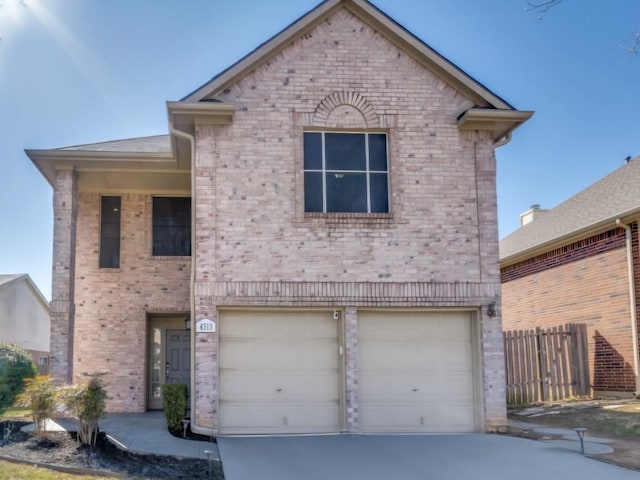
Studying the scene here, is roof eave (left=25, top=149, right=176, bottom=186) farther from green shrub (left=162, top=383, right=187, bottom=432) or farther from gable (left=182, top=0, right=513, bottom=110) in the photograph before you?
green shrub (left=162, top=383, right=187, bottom=432)

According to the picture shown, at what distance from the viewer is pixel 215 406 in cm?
1243

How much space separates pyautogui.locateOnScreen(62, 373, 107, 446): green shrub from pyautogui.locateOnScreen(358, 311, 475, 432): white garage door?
15.4ft

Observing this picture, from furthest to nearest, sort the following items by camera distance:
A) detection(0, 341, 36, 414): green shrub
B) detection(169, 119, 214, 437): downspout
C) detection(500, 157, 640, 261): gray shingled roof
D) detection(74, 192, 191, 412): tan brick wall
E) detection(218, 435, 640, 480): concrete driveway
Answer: detection(500, 157, 640, 261): gray shingled roof → detection(74, 192, 191, 412): tan brick wall → detection(169, 119, 214, 437): downspout → detection(0, 341, 36, 414): green shrub → detection(218, 435, 640, 480): concrete driveway

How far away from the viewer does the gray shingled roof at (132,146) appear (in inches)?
586

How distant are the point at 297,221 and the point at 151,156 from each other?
375 centimetres

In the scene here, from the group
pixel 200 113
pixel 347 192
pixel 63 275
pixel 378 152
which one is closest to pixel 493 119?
pixel 378 152

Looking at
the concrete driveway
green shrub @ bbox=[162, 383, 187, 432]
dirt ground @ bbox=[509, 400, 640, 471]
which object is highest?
green shrub @ bbox=[162, 383, 187, 432]

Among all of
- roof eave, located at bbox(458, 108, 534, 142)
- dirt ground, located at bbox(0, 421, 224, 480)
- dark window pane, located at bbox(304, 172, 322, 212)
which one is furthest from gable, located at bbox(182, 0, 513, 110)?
dirt ground, located at bbox(0, 421, 224, 480)

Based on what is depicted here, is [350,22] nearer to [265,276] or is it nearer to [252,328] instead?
[265,276]

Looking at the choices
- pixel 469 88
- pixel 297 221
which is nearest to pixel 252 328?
pixel 297 221

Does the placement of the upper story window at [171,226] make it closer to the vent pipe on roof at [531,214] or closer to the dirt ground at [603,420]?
the dirt ground at [603,420]

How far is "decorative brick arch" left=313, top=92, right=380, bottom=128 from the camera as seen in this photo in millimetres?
13461

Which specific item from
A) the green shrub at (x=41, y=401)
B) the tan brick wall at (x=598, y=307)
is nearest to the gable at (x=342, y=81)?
the green shrub at (x=41, y=401)

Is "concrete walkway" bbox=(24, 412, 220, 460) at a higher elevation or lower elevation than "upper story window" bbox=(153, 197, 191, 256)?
lower
